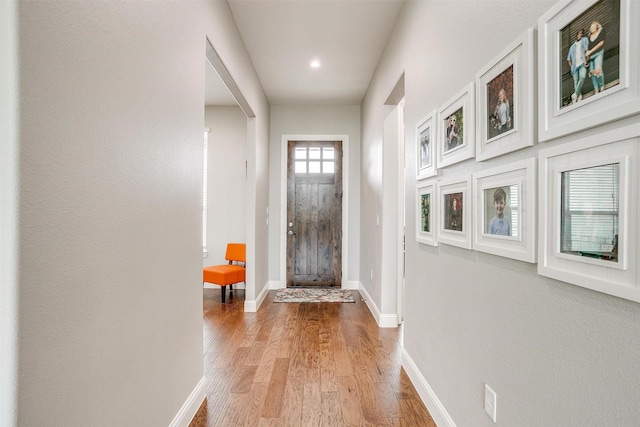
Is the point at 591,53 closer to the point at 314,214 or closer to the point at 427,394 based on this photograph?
the point at 427,394

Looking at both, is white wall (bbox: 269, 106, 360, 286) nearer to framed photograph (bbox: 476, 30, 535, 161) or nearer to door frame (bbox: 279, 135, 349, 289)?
door frame (bbox: 279, 135, 349, 289)

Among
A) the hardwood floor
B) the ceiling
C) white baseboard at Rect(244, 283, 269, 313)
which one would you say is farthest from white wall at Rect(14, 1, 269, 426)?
white baseboard at Rect(244, 283, 269, 313)

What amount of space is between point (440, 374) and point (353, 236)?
3323 millimetres

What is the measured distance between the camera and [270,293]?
472 centimetres

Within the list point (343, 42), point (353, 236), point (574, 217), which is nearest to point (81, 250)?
point (574, 217)

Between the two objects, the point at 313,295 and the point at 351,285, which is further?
the point at 351,285

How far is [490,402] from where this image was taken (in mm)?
1279

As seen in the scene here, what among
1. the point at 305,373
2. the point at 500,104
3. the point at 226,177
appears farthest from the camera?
the point at 226,177

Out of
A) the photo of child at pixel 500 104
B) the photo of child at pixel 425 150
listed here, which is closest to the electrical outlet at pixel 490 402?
the photo of child at pixel 500 104

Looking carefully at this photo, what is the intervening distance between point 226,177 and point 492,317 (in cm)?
429

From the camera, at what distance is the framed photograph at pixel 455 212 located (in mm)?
1484

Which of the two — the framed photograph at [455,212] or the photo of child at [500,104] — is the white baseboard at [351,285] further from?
the photo of child at [500,104]

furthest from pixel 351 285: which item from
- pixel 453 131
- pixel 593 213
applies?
pixel 593 213

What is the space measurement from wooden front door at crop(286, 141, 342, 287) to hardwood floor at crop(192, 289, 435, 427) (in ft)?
4.55
